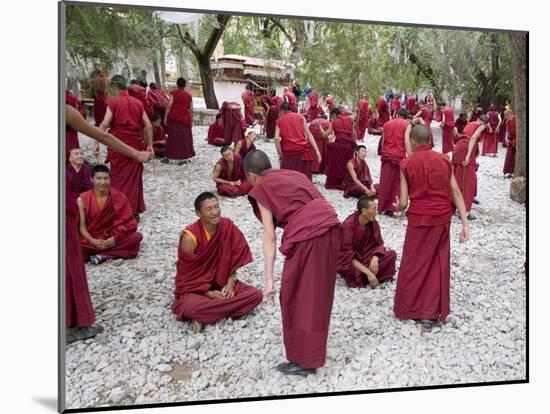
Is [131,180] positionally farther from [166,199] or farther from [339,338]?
[339,338]

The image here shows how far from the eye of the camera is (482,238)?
3939 millimetres

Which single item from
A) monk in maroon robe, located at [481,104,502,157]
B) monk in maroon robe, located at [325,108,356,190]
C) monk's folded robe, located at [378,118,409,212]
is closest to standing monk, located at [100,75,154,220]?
monk in maroon robe, located at [325,108,356,190]

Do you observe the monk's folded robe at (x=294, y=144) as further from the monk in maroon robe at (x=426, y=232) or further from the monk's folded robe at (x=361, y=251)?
the monk in maroon robe at (x=426, y=232)

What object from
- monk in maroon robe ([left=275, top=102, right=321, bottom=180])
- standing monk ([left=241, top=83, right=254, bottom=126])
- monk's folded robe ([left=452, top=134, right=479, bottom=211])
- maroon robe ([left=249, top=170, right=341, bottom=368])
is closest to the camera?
maroon robe ([left=249, top=170, right=341, bottom=368])

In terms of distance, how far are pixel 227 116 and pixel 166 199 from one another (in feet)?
2.05

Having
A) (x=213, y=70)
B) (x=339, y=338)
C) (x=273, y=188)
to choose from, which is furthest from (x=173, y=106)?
(x=339, y=338)

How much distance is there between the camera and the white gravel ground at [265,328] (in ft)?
10.4

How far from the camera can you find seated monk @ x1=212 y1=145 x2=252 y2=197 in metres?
3.45

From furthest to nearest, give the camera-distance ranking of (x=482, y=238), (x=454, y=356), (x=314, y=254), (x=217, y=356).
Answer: (x=482, y=238)
(x=454, y=356)
(x=217, y=356)
(x=314, y=254)

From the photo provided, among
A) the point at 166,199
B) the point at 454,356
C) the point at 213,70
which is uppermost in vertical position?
the point at 213,70

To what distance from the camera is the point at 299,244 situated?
298cm

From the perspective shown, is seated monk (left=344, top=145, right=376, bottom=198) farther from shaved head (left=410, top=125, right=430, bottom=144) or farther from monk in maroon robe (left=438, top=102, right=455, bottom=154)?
monk in maroon robe (left=438, top=102, right=455, bottom=154)

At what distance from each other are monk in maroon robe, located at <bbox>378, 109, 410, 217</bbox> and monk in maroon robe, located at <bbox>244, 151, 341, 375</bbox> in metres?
0.89

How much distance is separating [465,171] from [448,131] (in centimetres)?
32
